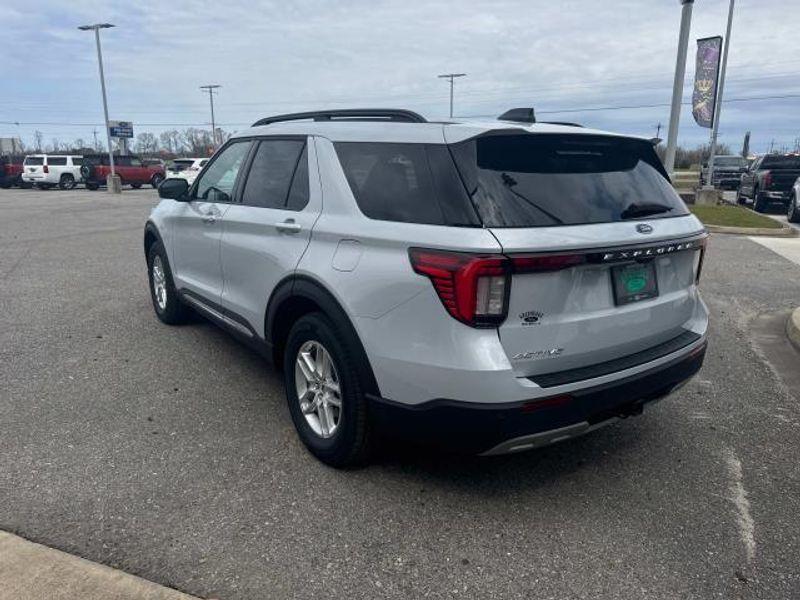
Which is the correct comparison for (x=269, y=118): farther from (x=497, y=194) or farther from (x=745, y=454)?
(x=745, y=454)

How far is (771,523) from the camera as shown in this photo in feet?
9.63

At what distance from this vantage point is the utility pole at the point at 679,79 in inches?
474

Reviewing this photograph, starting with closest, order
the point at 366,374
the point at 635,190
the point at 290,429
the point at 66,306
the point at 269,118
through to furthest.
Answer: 1. the point at 366,374
2. the point at 635,190
3. the point at 290,429
4. the point at 269,118
5. the point at 66,306

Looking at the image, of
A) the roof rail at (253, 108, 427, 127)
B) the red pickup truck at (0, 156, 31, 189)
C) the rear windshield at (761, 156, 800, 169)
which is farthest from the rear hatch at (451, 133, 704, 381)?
the red pickup truck at (0, 156, 31, 189)

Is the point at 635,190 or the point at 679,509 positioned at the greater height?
the point at 635,190

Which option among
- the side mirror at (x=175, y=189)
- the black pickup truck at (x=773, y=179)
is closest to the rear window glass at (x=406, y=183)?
the side mirror at (x=175, y=189)

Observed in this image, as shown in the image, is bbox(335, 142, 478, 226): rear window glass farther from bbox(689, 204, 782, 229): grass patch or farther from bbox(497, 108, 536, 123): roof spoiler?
bbox(689, 204, 782, 229): grass patch

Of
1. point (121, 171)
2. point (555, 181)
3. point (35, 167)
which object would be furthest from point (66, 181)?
point (555, 181)

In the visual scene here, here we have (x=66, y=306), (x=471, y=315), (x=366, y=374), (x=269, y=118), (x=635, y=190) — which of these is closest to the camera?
(x=471, y=315)

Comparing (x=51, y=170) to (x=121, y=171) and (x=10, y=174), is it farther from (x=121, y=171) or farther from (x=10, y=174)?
(x=121, y=171)

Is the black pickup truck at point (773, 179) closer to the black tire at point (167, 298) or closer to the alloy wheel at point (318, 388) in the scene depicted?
the black tire at point (167, 298)

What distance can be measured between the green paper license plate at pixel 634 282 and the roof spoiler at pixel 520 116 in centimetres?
108

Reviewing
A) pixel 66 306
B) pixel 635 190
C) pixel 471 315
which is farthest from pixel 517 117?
pixel 66 306

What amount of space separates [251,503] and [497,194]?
1.85 m
